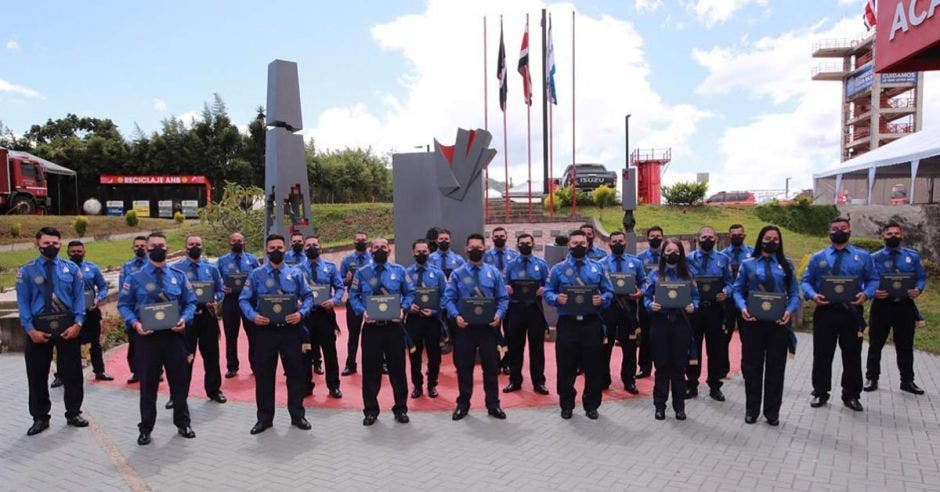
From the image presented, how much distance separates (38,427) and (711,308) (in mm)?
7636

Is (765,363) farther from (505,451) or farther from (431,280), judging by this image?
(431,280)

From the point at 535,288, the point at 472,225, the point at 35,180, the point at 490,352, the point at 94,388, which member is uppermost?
the point at 35,180

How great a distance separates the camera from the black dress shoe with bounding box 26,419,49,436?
6.43m

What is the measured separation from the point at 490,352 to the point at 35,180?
31306 mm

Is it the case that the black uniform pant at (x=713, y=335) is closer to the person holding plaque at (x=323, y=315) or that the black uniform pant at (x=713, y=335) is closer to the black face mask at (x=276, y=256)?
the person holding plaque at (x=323, y=315)

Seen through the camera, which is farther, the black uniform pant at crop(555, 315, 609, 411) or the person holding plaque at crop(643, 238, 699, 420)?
the black uniform pant at crop(555, 315, 609, 411)

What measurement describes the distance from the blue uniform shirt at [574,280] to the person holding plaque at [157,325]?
12.6ft

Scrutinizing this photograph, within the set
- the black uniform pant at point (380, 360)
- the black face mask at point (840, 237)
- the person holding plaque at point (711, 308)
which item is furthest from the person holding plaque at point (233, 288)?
the black face mask at point (840, 237)

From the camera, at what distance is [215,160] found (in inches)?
1556

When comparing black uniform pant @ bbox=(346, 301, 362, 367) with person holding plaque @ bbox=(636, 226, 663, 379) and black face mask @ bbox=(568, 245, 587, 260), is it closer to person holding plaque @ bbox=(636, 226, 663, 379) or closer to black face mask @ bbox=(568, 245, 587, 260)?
black face mask @ bbox=(568, 245, 587, 260)

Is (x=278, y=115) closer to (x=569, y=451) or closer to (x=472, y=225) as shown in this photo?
(x=472, y=225)

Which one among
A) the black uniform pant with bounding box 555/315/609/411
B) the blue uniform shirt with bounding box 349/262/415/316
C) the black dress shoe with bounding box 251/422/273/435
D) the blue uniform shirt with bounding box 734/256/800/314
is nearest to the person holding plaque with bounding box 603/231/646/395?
the black uniform pant with bounding box 555/315/609/411

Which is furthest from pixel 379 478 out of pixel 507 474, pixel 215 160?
pixel 215 160

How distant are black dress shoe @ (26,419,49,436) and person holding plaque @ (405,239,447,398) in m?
3.93
